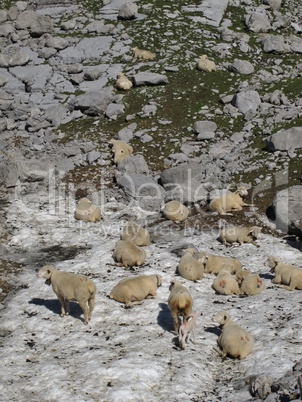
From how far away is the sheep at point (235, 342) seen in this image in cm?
1652

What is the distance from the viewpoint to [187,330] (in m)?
17.0

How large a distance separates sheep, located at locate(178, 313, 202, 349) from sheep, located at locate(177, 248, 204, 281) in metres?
3.93

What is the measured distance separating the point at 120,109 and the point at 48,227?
10690mm

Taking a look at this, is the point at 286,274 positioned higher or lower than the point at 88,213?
lower

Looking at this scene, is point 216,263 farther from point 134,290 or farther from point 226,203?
point 226,203

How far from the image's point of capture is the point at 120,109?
Answer: 34.5 m

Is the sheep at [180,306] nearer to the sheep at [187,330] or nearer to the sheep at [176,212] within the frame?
the sheep at [187,330]

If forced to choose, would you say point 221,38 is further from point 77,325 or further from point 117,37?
point 77,325

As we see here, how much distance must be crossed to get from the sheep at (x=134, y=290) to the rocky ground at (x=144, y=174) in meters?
0.29

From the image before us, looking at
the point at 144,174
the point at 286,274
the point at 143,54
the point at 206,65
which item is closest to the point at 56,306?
the point at 286,274

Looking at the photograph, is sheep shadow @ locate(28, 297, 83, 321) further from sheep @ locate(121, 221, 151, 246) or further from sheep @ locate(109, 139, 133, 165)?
sheep @ locate(109, 139, 133, 165)

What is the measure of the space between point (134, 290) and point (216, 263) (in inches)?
137

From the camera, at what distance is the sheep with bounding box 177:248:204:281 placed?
69.7 feet

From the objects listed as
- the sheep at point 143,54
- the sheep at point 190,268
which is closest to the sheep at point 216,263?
the sheep at point 190,268
